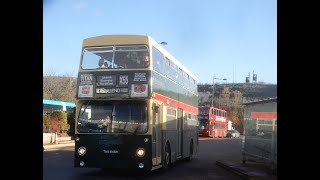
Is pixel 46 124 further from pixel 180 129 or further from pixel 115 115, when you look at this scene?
pixel 115 115

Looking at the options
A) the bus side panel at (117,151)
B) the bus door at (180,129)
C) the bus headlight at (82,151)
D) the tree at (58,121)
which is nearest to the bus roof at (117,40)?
the bus side panel at (117,151)

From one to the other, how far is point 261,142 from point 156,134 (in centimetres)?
499

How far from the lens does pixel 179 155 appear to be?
18688 millimetres

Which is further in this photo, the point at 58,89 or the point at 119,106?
the point at 58,89

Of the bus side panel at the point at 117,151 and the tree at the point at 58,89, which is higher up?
the tree at the point at 58,89

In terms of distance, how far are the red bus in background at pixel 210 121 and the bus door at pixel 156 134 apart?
1463 inches

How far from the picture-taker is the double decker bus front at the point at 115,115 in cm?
1345

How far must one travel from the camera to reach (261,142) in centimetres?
1725

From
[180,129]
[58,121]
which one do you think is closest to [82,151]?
[180,129]

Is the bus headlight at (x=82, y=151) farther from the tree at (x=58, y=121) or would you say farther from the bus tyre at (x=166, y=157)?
the tree at (x=58, y=121)

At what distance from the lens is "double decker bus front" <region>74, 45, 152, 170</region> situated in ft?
44.1

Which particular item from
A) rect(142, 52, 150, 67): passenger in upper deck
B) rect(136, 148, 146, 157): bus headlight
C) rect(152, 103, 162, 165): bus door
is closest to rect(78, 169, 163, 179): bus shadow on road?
rect(152, 103, 162, 165): bus door

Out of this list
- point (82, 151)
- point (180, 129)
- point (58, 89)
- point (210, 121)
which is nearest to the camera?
point (82, 151)
